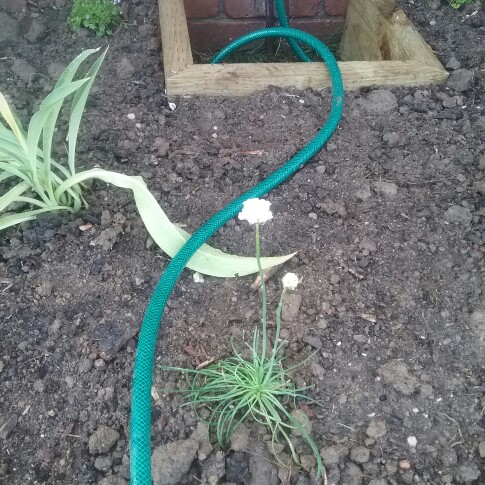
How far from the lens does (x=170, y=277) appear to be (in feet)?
4.53

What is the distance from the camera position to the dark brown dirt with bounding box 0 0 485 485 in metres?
1.22

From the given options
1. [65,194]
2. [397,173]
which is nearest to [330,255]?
[397,173]

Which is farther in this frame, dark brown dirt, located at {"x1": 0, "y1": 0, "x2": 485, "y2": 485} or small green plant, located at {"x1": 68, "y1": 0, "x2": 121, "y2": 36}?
small green plant, located at {"x1": 68, "y1": 0, "x2": 121, "y2": 36}

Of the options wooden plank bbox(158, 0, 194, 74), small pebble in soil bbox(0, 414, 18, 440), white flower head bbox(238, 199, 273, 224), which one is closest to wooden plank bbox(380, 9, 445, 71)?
wooden plank bbox(158, 0, 194, 74)

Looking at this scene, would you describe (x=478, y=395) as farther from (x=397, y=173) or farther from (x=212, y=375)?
(x=397, y=173)

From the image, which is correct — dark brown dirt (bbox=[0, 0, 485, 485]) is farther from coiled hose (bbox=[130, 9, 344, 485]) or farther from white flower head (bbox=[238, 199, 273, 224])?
white flower head (bbox=[238, 199, 273, 224])

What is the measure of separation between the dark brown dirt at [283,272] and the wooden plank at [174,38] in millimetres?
88

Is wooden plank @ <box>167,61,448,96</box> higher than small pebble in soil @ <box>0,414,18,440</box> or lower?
higher

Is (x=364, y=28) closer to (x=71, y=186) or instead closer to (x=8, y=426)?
(x=71, y=186)

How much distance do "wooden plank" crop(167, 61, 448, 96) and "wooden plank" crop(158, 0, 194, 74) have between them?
4cm

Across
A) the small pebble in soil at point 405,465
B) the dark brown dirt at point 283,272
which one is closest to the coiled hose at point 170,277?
the dark brown dirt at point 283,272

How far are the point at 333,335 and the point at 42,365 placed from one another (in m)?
0.65

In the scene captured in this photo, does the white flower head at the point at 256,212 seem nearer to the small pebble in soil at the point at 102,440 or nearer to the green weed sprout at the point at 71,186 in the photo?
the green weed sprout at the point at 71,186

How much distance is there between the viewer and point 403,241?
5.05 feet
